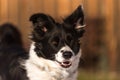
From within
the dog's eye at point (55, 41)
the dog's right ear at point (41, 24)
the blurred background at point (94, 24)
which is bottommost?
the blurred background at point (94, 24)

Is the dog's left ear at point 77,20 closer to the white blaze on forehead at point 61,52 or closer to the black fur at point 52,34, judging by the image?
the black fur at point 52,34

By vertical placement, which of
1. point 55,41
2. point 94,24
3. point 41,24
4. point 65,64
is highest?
point 41,24

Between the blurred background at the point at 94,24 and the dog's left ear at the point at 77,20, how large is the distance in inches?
209

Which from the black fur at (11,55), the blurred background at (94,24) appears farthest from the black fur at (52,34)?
the blurred background at (94,24)

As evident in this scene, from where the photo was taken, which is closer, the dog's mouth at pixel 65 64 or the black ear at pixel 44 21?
the dog's mouth at pixel 65 64

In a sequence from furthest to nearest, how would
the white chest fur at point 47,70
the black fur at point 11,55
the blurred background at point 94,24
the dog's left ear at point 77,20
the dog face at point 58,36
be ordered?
the blurred background at point 94,24
the black fur at point 11,55
the dog's left ear at point 77,20
the white chest fur at point 47,70
the dog face at point 58,36

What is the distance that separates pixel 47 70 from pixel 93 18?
19.6 feet

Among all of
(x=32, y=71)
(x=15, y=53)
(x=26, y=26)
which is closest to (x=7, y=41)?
(x=15, y=53)

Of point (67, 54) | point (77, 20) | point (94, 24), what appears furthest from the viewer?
point (94, 24)

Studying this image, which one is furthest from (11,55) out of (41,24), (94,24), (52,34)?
(94,24)

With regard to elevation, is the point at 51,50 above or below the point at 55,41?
below

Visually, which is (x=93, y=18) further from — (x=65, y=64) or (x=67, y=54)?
(x=67, y=54)

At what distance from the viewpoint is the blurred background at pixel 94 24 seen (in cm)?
1421

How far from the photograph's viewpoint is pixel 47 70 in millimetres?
8469
